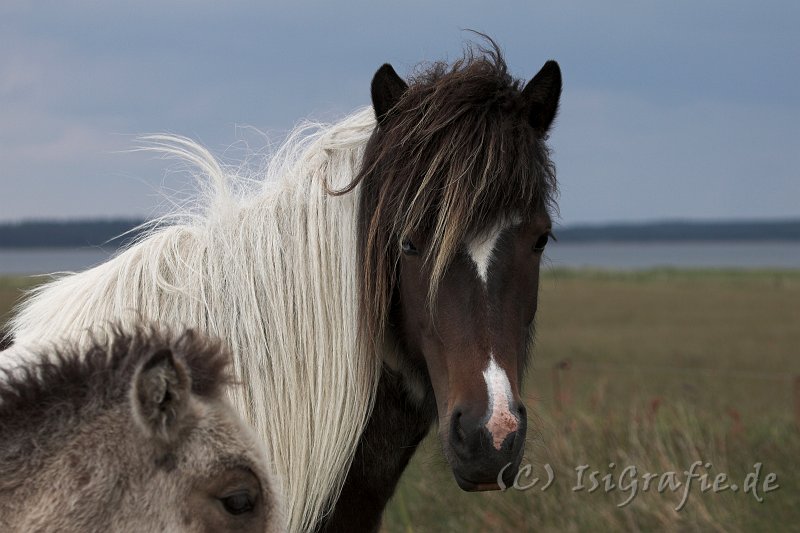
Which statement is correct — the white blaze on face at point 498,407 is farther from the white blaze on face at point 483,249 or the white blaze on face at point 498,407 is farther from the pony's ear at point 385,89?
the pony's ear at point 385,89

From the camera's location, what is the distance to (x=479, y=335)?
3238 mm

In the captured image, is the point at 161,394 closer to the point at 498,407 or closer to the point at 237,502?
the point at 237,502

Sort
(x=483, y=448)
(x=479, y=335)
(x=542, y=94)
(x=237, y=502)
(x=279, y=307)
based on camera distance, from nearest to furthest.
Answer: (x=237, y=502), (x=483, y=448), (x=479, y=335), (x=279, y=307), (x=542, y=94)

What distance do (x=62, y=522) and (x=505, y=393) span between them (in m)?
1.40

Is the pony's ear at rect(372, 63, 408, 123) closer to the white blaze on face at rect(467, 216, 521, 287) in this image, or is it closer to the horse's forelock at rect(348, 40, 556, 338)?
the horse's forelock at rect(348, 40, 556, 338)

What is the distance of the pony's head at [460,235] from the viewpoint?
319 centimetres

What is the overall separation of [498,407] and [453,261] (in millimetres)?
567

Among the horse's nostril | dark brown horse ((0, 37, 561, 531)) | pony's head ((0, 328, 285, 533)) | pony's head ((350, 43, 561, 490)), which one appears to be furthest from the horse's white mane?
pony's head ((0, 328, 285, 533))

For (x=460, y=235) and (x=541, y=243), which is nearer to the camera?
(x=460, y=235)

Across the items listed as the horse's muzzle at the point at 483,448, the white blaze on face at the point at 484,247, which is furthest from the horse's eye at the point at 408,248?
the horse's muzzle at the point at 483,448

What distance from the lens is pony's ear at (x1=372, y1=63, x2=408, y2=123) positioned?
3.57m

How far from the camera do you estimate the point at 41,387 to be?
2.61m

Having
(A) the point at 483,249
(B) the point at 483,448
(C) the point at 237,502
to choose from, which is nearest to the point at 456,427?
(B) the point at 483,448

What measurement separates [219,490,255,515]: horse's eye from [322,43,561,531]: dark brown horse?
0.77m
